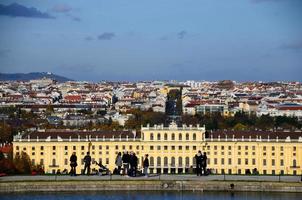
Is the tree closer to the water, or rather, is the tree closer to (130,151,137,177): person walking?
(130,151,137,177): person walking

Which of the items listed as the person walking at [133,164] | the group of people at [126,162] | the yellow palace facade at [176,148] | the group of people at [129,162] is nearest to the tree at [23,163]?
the yellow palace facade at [176,148]

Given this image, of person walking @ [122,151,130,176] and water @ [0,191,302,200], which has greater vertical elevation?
person walking @ [122,151,130,176]

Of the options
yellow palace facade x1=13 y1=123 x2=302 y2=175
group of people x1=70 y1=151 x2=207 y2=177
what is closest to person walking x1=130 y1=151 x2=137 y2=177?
group of people x1=70 y1=151 x2=207 y2=177

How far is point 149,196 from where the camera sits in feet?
76.6

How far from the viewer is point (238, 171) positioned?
41.0 metres

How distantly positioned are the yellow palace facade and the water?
643 inches

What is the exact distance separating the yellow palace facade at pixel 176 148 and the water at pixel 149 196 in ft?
53.6

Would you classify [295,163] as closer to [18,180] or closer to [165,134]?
[165,134]

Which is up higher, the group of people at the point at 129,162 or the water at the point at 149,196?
the group of people at the point at 129,162

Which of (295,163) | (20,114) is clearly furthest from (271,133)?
(20,114)

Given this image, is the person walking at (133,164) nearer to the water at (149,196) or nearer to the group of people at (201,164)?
the water at (149,196)

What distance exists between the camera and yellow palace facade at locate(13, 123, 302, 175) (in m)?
41.0

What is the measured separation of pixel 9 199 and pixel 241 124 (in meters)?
36.8

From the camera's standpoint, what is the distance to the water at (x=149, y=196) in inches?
910
